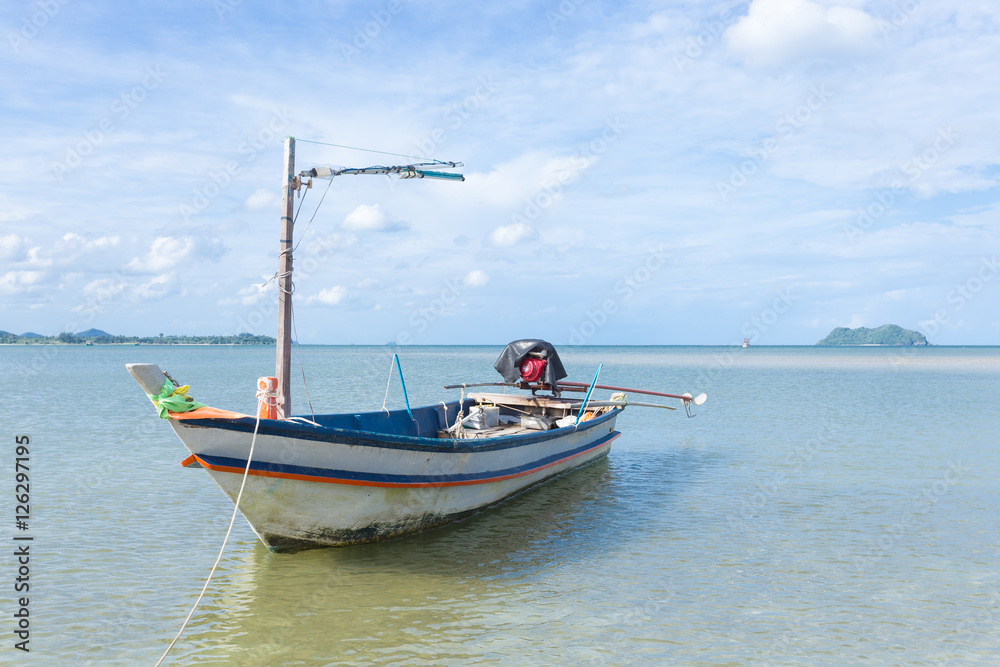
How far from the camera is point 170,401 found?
22.9ft

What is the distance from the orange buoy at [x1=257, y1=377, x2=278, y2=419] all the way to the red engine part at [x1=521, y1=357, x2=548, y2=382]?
7626mm

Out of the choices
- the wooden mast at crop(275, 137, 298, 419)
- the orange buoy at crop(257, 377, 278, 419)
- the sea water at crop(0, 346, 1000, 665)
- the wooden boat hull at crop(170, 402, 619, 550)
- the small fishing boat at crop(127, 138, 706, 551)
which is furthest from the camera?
the wooden mast at crop(275, 137, 298, 419)

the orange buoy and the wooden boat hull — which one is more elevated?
the orange buoy

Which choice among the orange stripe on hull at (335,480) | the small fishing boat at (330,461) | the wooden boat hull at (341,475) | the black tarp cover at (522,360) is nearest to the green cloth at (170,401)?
the small fishing boat at (330,461)

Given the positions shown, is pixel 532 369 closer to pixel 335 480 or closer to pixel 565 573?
pixel 565 573

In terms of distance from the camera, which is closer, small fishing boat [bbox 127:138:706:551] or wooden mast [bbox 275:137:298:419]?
small fishing boat [bbox 127:138:706:551]

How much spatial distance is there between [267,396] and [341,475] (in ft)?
4.82

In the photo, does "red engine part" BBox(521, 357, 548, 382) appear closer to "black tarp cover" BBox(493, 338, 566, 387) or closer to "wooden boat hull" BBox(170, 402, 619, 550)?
"black tarp cover" BBox(493, 338, 566, 387)

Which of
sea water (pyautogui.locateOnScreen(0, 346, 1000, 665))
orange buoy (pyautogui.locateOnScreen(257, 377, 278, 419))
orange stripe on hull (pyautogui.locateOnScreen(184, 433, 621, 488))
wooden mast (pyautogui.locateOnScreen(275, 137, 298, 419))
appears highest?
wooden mast (pyautogui.locateOnScreen(275, 137, 298, 419))

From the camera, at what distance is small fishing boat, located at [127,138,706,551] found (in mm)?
7223

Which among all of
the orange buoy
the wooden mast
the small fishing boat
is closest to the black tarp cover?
the small fishing boat

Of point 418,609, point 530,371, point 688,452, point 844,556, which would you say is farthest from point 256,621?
point 688,452

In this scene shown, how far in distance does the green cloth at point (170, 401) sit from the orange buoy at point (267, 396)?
3.63 ft

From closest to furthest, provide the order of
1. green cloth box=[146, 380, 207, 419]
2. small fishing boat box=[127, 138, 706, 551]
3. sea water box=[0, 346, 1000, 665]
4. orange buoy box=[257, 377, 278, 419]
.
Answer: sea water box=[0, 346, 1000, 665]
green cloth box=[146, 380, 207, 419]
small fishing boat box=[127, 138, 706, 551]
orange buoy box=[257, 377, 278, 419]
